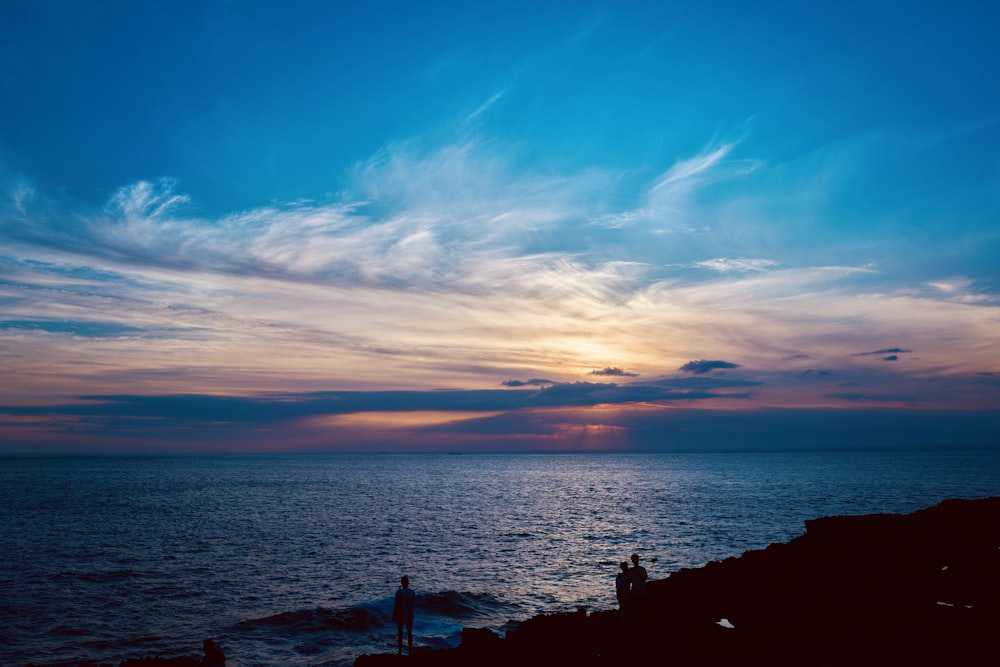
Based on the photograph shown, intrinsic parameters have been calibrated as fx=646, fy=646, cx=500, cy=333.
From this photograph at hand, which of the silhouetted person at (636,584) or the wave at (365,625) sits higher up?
the silhouetted person at (636,584)

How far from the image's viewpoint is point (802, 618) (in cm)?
1955

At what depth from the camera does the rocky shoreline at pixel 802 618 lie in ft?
53.2

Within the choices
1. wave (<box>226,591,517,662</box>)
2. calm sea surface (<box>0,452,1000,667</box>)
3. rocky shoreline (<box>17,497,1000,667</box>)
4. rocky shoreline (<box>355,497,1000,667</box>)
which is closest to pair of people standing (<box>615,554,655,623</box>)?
rocky shoreline (<box>17,497,1000,667</box>)

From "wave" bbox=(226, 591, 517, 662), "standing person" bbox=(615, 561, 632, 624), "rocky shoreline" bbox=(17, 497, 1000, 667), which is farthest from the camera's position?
"wave" bbox=(226, 591, 517, 662)

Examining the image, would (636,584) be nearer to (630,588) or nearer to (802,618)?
(630,588)

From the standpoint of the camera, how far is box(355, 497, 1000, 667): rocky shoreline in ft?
53.2

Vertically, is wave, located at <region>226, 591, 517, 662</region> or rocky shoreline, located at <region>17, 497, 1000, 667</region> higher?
rocky shoreline, located at <region>17, 497, 1000, 667</region>

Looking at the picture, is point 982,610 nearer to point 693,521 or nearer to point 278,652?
point 278,652

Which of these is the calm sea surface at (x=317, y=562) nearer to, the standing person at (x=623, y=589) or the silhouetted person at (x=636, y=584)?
the standing person at (x=623, y=589)

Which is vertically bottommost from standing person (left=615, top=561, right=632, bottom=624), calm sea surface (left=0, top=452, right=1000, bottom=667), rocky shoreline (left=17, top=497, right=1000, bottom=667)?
calm sea surface (left=0, top=452, right=1000, bottom=667)

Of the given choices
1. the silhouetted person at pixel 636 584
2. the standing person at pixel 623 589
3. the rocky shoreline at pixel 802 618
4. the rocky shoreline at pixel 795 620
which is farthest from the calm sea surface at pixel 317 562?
the silhouetted person at pixel 636 584

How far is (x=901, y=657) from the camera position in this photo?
1530cm

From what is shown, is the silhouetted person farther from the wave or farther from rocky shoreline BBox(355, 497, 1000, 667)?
the wave

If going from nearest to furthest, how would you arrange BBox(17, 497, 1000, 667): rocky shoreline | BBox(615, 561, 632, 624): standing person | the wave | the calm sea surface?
BBox(17, 497, 1000, 667): rocky shoreline
BBox(615, 561, 632, 624): standing person
the wave
the calm sea surface
